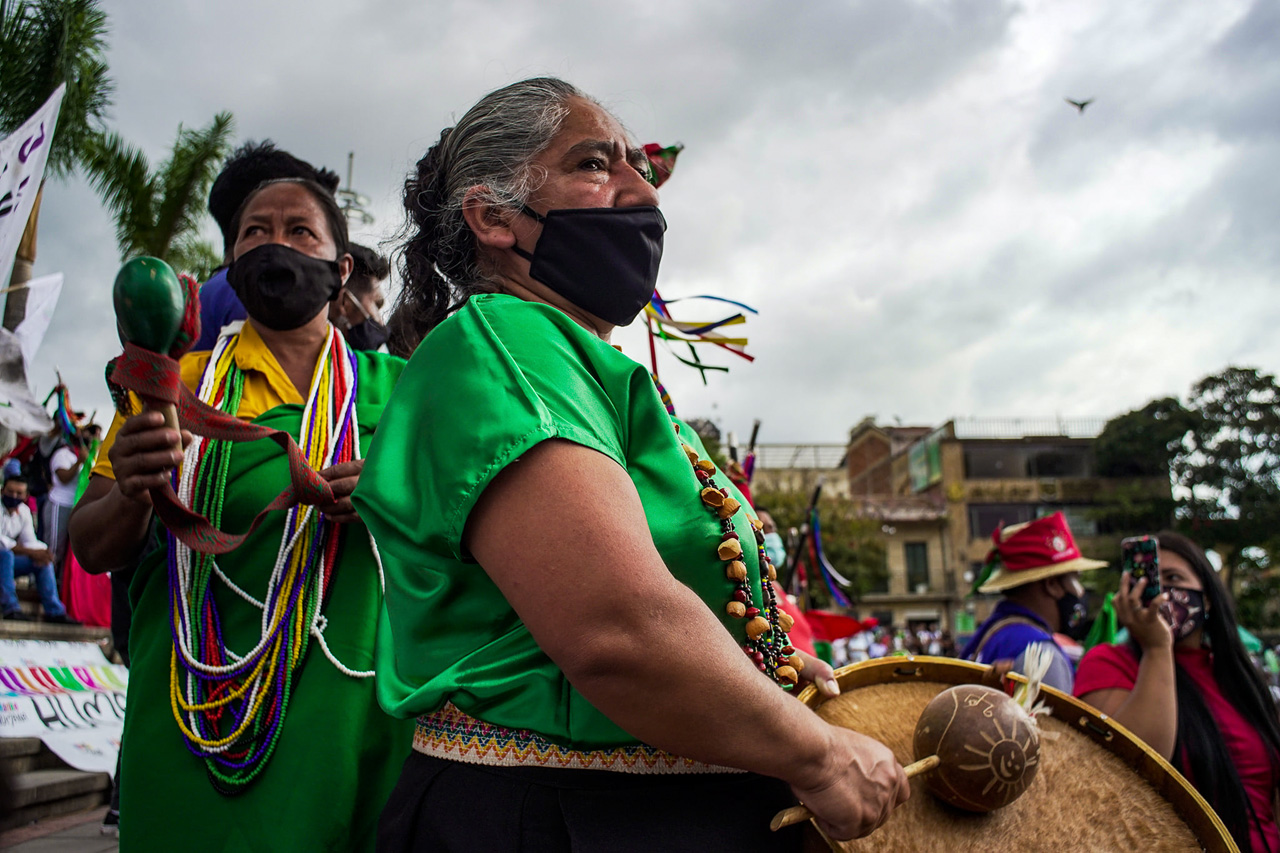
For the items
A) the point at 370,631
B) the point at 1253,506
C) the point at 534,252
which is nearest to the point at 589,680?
the point at 534,252

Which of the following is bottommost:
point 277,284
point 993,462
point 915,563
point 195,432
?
point 915,563

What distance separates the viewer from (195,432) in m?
1.80

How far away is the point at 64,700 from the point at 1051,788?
6685 mm

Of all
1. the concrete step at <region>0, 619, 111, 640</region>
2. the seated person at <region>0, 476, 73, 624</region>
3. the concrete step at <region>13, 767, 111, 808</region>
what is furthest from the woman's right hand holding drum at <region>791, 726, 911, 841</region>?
the seated person at <region>0, 476, 73, 624</region>

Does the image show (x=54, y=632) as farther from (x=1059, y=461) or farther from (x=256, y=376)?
(x=1059, y=461)

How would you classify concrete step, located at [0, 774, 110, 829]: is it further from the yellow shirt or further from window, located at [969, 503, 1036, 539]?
window, located at [969, 503, 1036, 539]

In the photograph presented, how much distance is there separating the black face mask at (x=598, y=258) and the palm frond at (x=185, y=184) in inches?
453

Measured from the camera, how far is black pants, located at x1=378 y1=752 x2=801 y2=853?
Answer: 1.24 m

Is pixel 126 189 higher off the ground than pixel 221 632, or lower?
higher

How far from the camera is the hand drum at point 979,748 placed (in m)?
1.47

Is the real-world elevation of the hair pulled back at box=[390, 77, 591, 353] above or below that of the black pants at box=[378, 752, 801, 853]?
above

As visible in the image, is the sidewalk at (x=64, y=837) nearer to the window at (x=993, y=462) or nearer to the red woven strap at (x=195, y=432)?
the red woven strap at (x=195, y=432)

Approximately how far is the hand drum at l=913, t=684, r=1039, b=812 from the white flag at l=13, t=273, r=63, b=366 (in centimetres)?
475

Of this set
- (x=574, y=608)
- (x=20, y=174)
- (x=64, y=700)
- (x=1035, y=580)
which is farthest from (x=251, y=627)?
(x=64, y=700)
